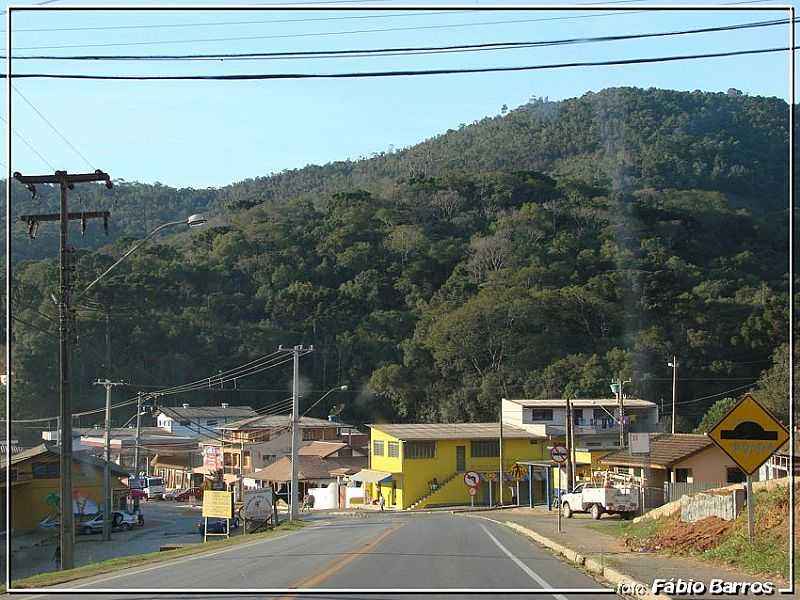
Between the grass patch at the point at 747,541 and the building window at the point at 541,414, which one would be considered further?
the building window at the point at 541,414

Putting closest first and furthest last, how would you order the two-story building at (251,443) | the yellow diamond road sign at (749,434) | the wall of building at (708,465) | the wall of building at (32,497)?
the yellow diamond road sign at (749,434), the wall of building at (708,465), the wall of building at (32,497), the two-story building at (251,443)

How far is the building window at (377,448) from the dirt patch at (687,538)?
1752 inches

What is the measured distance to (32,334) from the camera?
55000mm

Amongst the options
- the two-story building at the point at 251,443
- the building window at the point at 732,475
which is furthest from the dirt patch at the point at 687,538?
the two-story building at the point at 251,443

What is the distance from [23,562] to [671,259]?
5180 centimetres

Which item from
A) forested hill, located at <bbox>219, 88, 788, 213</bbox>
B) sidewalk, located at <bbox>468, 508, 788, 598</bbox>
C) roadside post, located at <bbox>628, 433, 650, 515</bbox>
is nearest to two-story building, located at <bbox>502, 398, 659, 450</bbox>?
forested hill, located at <bbox>219, 88, 788, 213</bbox>

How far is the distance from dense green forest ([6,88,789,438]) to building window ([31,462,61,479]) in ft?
27.2

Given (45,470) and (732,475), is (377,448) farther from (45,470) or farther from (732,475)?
(732,475)

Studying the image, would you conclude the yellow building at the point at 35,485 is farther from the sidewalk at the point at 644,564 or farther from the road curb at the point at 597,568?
the sidewalk at the point at 644,564

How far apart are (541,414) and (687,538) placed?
47.9 meters

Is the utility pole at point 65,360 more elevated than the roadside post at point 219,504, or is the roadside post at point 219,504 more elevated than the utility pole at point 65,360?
the utility pole at point 65,360

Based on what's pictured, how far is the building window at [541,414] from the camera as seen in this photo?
64.9 m

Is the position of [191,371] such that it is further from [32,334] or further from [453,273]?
[453,273]

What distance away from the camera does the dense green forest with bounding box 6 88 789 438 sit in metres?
58.0
